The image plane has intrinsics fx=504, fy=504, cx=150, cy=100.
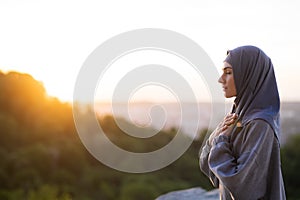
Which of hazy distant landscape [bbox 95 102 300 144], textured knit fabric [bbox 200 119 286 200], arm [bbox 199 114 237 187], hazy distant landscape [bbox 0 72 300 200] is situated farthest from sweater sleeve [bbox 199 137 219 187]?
hazy distant landscape [bbox 0 72 300 200]

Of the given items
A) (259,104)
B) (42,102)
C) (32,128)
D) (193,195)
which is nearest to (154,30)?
(193,195)

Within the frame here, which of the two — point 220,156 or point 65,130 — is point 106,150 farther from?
point 220,156

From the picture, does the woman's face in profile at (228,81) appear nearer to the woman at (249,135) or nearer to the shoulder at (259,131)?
the woman at (249,135)

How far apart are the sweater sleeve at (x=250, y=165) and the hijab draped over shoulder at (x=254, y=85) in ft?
0.15

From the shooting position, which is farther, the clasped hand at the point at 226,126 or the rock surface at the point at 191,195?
the rock surface at the point at 191,195

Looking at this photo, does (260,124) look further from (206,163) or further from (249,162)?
(206,163)

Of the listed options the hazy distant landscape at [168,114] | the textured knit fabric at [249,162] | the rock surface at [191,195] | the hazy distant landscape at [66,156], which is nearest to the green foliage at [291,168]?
the hazy distant landscape at [66,156]

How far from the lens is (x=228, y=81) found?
2.05 meters

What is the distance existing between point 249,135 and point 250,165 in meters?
0.11

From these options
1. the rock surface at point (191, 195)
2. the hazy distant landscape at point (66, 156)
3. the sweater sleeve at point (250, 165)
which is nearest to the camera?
the sweater sleeve at point (250, 165)

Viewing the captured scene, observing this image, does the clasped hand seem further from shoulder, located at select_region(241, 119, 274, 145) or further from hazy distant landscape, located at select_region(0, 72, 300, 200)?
hazy distant landscape, located at select_region(0, 72, 300, 200)

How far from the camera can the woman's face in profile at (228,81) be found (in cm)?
204

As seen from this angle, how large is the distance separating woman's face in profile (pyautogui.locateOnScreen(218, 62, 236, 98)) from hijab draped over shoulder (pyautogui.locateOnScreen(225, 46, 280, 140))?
0.02m

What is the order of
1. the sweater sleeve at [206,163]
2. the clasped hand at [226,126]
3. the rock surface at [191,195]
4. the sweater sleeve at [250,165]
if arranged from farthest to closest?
the rock surface at [191,195] → the sweater sleeve at [206,163] → the clasped hand at [226,126] → the sweater sleeve at [250,165]
